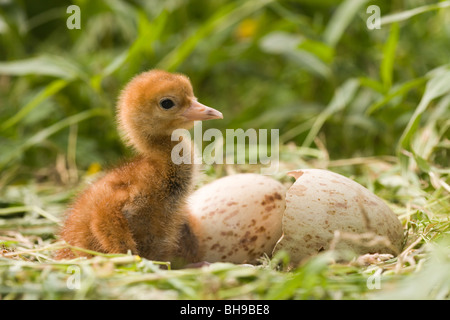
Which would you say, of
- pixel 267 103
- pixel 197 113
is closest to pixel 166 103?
pixel 197 113

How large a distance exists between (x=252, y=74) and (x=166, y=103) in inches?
88.5

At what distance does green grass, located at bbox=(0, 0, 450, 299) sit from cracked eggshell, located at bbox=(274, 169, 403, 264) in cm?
10

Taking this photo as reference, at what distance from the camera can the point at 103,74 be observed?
310 centimetres

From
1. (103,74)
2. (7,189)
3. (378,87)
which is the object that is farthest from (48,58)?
(378,87)

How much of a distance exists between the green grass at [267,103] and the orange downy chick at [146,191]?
4.8 inches

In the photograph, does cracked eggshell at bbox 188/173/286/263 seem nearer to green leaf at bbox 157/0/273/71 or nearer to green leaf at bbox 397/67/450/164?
green leaf at bbox 397/67/450/164

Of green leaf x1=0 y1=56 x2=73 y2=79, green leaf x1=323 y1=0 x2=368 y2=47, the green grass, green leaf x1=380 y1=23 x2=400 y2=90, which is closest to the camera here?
the green grass

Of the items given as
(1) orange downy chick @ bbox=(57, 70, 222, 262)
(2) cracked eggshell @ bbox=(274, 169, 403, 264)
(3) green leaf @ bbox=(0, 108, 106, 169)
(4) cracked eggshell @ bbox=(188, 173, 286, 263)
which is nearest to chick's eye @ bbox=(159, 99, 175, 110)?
(1) orange downy chick @ bbox=(57, 70, 222, 262)

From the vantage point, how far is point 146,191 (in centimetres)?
207

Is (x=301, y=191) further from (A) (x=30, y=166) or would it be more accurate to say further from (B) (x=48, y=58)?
(A) (x=30, y=166)

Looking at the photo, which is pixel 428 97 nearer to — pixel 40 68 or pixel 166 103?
pixel 166 103

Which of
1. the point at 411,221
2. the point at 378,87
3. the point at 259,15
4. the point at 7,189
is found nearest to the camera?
the point at 411,221

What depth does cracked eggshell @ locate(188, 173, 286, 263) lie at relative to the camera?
2203 millimetres
